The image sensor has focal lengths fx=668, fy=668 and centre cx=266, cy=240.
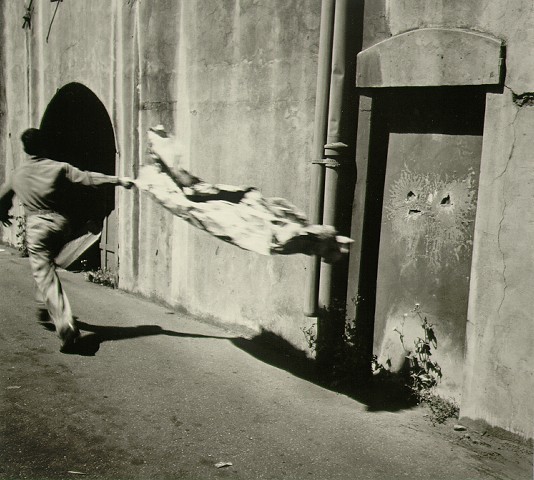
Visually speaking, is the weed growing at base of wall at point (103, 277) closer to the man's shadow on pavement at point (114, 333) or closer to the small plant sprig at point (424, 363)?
the man's shadow on pavement at point (114, 333)

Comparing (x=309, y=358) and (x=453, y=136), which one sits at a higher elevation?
(x=453, y=136)

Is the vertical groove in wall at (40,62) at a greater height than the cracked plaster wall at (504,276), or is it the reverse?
the vertical groove in wall at (40,62)

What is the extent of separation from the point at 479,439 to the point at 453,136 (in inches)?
94.1

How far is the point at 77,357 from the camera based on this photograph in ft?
21.1

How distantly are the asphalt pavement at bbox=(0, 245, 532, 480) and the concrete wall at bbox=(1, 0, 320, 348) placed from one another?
77 centimetres

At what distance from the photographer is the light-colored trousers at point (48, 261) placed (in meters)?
6.23

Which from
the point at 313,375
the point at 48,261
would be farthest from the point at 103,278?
the point at 313,375

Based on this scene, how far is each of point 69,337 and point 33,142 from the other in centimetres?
188

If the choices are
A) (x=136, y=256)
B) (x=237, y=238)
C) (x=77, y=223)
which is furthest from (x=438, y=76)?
(x=77, y=223)

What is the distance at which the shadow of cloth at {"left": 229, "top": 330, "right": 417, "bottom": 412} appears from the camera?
5.77m

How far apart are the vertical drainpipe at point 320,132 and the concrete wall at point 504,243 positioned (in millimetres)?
1116

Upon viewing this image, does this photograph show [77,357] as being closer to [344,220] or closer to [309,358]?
[309,358]

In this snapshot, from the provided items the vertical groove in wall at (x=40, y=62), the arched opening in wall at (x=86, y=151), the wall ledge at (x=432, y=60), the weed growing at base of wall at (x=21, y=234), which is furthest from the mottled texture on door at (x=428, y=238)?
the weed growing at base of wall at (x=21, y=234)

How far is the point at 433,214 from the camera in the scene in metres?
5.66
